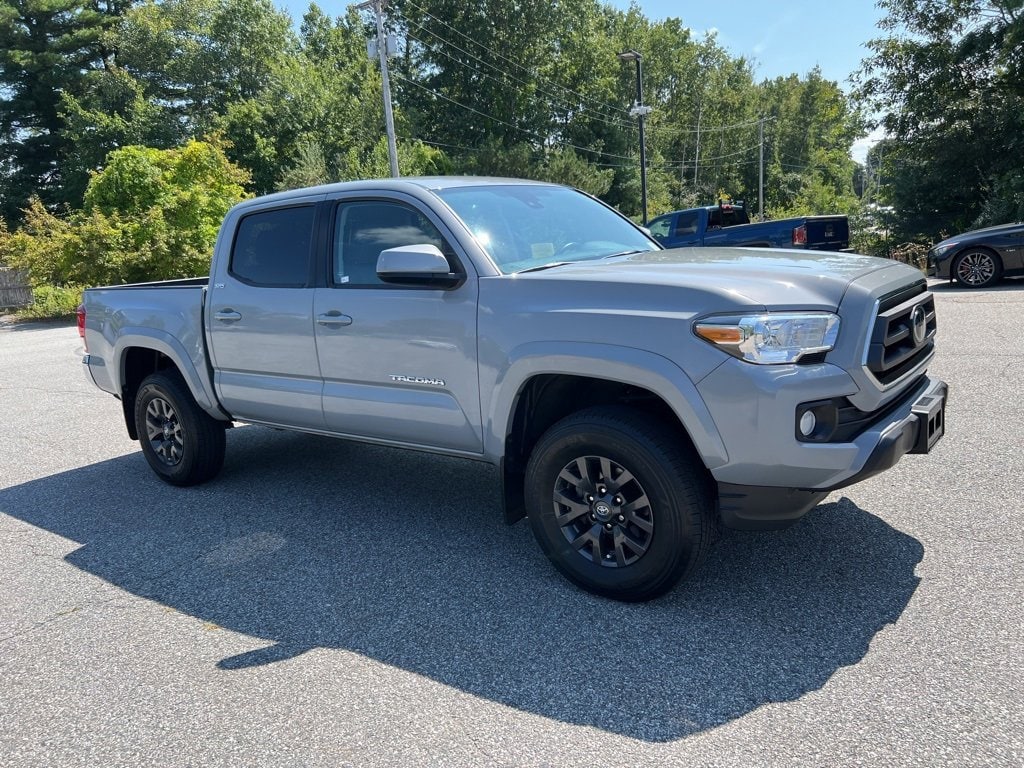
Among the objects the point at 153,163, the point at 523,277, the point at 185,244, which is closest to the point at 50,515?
the point at 523,277

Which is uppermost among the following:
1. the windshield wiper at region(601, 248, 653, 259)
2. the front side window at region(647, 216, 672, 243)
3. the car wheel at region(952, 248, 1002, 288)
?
the front side window at region(647, 216, 672, 243)

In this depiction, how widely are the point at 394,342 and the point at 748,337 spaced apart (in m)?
1.87

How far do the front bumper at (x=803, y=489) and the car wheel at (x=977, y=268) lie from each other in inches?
465

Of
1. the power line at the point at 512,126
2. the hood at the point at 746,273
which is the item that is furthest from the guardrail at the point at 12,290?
the power line at the point at 512,126

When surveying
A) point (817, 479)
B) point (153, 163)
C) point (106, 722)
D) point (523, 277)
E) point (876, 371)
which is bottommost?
point (106, 722)

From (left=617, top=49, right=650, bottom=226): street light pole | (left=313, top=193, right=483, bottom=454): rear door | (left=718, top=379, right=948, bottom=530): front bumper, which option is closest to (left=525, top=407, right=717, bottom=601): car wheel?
(left=718, top=379, right=948, bottom=530): front bumper

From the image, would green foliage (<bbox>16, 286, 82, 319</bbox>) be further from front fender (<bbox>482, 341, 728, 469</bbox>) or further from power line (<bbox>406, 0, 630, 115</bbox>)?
power line (<bbox>406, 0, 630, 115</bbox>)

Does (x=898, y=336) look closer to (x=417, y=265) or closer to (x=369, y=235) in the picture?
(x=417, y=265)

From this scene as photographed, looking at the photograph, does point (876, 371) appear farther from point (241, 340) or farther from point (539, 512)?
point (241, 340)

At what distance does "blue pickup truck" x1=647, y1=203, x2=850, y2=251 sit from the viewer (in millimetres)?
14172

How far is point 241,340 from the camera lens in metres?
4.83

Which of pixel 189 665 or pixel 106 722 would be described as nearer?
pixel 106 722

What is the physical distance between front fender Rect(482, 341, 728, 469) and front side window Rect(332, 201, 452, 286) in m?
0.93

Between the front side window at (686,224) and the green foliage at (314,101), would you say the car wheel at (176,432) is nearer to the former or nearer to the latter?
the front side window at (686,224)
